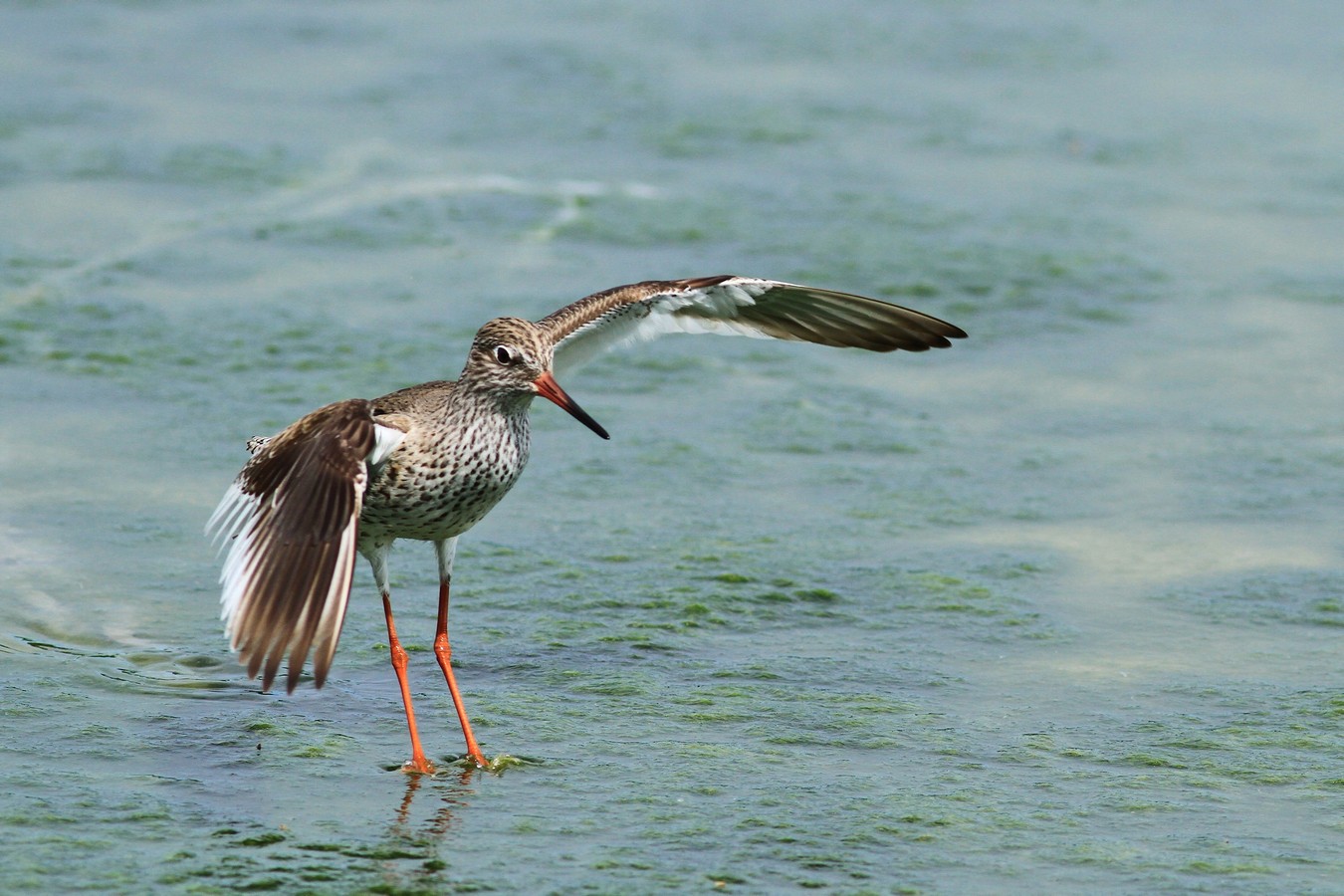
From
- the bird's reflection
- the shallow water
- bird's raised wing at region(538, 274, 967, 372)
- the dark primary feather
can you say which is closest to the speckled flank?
the dark primary feather

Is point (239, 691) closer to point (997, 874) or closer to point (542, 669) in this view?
point (542, 669)

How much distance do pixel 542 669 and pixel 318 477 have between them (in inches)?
68.0

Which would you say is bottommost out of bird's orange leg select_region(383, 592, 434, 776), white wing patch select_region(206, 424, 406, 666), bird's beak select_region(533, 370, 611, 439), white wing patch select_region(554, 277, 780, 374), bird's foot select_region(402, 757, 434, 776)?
bird's foot select_region(402, 757, 434, 776)

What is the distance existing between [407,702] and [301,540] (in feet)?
3.41

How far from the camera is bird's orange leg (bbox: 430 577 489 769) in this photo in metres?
6.62

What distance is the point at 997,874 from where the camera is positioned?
19.2 ft

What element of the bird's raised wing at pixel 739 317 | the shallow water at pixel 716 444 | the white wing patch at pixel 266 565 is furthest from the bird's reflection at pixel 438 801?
the bird's raised wing at pixel 739 317

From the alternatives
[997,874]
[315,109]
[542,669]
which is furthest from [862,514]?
[315,109]

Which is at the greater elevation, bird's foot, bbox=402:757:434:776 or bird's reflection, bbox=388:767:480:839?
bird's foot, bbox=402:757:434:776

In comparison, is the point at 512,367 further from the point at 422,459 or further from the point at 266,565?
the point at 266,565

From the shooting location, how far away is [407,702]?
22.1 ft

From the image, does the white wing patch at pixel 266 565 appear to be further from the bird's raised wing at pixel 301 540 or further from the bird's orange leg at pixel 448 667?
the bird's orange leg at pixel 448 667

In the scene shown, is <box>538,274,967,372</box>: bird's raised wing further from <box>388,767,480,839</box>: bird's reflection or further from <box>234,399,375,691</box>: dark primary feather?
<box>388,767,480,839</box>: bird's reflection

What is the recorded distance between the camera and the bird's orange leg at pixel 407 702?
651 centimetres
